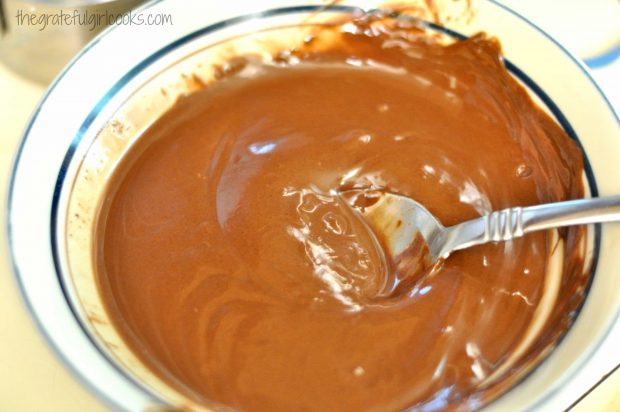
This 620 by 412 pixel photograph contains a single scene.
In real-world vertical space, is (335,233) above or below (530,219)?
above

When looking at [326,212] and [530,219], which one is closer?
[530,219]

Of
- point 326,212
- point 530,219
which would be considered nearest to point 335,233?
point 326,212

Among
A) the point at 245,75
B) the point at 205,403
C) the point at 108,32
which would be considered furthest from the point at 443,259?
the point at 108,32

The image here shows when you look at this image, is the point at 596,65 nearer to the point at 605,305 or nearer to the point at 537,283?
the point at 537,283

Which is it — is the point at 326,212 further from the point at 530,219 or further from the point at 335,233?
the point at 530,219
